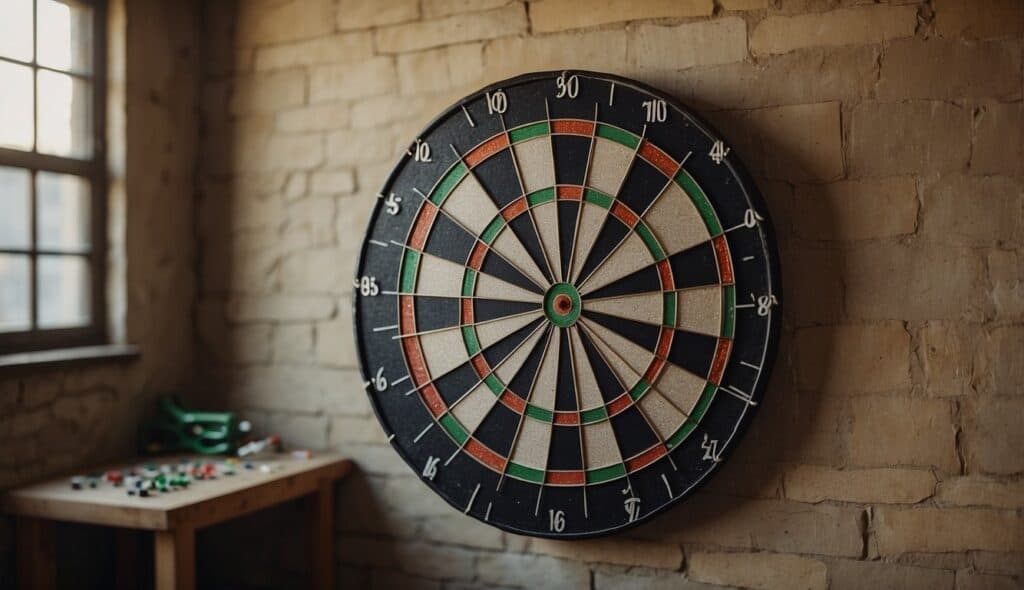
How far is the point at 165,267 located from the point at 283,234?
47cm

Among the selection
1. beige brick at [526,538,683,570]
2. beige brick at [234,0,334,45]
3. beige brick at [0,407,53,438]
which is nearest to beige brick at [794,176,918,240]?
beige brick at [526,538,683,570]

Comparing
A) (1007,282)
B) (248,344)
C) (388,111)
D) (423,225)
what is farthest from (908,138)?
(248,344)

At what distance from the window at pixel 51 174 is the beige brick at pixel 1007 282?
286cm

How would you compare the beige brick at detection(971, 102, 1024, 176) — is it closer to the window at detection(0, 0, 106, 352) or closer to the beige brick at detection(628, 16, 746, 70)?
the beige brick at detection(628, 16, 746, 70)

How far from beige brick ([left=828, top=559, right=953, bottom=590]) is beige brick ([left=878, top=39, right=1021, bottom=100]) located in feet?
4.24

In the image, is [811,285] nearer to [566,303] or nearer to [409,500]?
[566,303]

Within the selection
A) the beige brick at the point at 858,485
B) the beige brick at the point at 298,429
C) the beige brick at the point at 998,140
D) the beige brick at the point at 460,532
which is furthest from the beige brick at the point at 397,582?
the beige brick at the point at 998,140

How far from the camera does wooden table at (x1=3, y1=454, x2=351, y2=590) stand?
254cm

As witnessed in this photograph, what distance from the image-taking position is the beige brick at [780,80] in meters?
2.51

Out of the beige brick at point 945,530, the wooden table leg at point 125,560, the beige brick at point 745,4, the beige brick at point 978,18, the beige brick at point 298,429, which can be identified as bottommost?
the wooden table leg at point 125,560

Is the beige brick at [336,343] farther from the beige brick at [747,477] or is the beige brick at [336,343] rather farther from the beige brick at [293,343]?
the beige brick at [747,477]

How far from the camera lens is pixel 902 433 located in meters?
2.46

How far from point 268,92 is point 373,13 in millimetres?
509

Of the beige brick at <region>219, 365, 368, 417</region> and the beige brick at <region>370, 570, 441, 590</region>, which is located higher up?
the beige brick at <region>219, 365, 368, 417</region>
